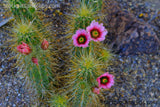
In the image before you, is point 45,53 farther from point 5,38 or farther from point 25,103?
point 5,38

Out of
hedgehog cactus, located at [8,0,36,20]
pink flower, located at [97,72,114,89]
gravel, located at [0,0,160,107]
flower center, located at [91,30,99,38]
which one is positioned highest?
hedgehog cactus, located at [8,0,36,20]

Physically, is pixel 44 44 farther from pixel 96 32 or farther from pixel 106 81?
pixel 106 81

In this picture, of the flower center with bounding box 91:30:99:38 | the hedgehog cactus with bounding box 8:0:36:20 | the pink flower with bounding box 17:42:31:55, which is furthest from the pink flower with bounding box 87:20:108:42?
the hedgehog cactus with bounding box 8:0:36:20

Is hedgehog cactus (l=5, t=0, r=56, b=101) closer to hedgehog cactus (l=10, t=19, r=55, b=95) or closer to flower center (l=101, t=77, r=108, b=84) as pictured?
hedgehog cactus (l=10, t=19, r=55, b=95)

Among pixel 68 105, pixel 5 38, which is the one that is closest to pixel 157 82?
pixel 68 105

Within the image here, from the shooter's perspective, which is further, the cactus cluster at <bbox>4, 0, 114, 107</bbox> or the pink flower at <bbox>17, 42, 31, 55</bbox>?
the cactus cluster at <bbox>4, 0, 114, 107</bbox>

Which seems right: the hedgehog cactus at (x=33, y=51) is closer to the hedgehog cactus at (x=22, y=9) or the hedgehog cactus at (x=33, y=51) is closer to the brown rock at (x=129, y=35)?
the hedgehog cactus at (x=22, y=9)
